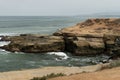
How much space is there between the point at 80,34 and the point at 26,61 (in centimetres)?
1477

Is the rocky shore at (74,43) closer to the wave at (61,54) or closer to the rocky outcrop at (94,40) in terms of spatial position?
the rocky outcrop at (94,40)

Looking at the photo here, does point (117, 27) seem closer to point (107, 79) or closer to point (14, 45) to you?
point (14, 45)

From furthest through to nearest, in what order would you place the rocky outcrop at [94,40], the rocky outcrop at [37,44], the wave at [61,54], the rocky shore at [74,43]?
1. the rocky outcrop at [37,44]
2. the rocky shore at [74,43]
3. the rocky outcrop at [94,40]
4. the wave at [61,54]

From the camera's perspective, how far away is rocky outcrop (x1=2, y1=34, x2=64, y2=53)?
48.4m

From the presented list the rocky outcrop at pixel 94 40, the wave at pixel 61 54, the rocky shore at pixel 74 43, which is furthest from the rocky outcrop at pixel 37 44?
the rocky outcrop at pixel 94 40

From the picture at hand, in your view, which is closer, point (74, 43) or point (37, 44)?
point (74, 43)

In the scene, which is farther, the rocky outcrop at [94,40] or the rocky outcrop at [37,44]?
the rocky outcrop at [37,44]

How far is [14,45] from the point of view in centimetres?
4988

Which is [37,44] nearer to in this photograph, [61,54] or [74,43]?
[61,54]

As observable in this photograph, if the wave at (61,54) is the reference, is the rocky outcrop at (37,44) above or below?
above

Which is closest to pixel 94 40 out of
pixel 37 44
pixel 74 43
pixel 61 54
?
pixel 74 43

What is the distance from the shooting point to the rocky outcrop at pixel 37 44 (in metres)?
48.4

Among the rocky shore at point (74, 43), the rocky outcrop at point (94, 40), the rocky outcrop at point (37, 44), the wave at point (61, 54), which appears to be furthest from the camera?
the rocky outcrop at point (37, 44)

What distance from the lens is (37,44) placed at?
48.5m
